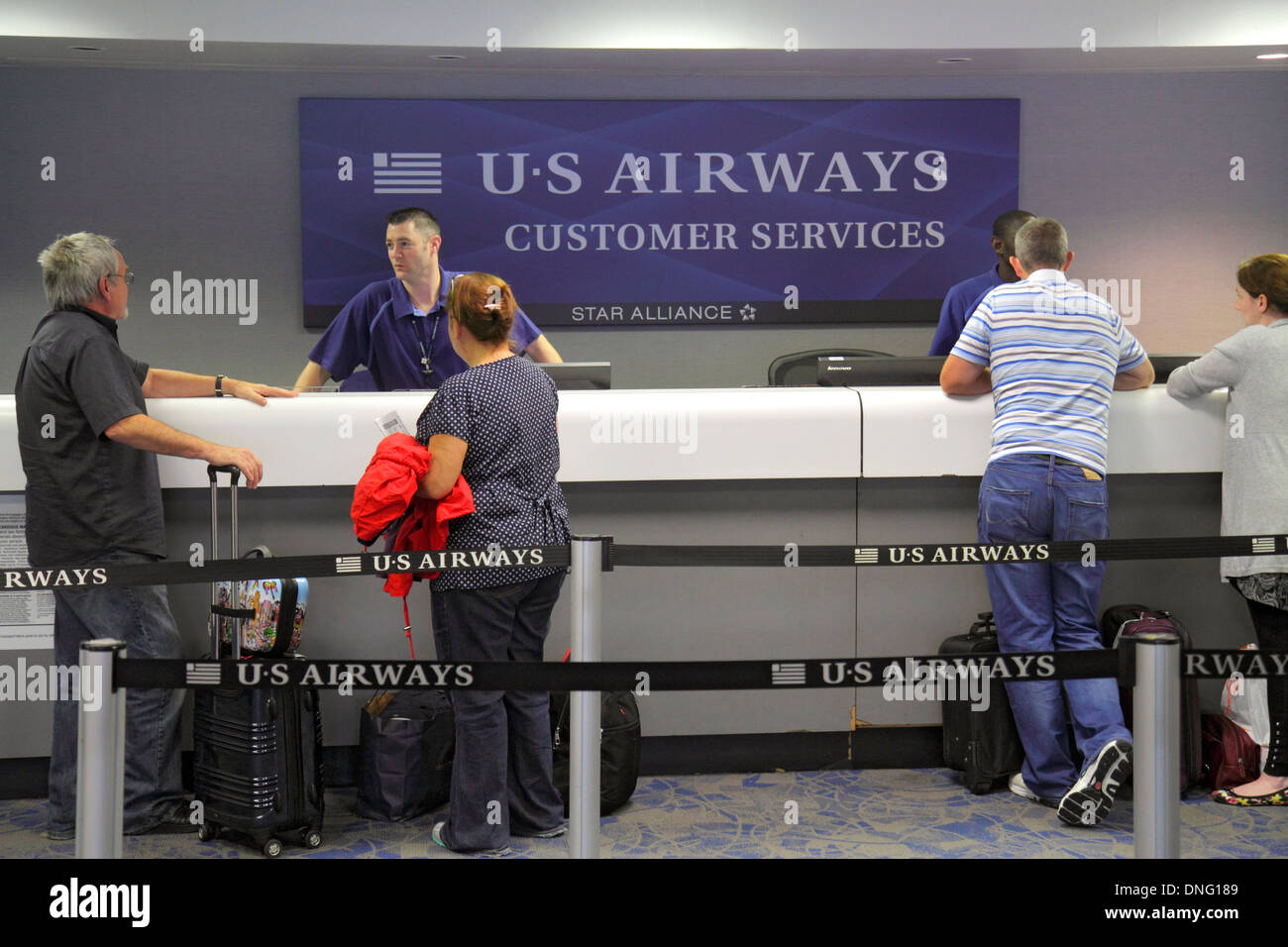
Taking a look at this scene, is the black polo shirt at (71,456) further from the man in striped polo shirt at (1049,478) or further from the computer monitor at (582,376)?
the man in striped polo shirt at (1049,478)


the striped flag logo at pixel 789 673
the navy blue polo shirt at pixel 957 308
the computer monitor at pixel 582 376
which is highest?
the navy blue polo shirt at pixel 957 308

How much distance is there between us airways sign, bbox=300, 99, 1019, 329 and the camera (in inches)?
218

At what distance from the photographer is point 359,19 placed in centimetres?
455

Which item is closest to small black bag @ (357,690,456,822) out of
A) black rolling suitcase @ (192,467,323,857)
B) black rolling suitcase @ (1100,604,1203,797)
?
black rolling suitcase @ (192,467,323,857)

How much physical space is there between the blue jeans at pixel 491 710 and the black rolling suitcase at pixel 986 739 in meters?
1.18

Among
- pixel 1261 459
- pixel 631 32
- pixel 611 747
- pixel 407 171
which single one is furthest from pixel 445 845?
pixel 407 171

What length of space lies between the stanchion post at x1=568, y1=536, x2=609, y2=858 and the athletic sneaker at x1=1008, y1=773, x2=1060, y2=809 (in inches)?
55.3

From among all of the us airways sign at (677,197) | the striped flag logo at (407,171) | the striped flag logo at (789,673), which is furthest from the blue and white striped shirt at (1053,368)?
the striped flag logo at (407,171)

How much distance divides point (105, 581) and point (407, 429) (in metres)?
0.99

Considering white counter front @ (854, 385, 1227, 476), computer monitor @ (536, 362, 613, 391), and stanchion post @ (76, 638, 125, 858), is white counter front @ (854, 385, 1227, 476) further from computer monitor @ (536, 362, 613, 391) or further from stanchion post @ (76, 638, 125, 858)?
stanchion post @ (76, 638, 125, 858)

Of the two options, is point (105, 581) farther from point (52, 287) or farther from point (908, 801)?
point (908, 801)

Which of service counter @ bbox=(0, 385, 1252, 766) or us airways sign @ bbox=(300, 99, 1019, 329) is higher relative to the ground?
us airways sign @ bbox=(300, 99, 1019, 329)

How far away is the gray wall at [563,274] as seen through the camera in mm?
5477
